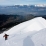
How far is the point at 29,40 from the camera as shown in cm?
614

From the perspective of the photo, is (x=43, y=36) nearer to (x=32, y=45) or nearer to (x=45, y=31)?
(x=45, y=31)

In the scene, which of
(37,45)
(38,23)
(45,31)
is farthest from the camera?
(38,23)

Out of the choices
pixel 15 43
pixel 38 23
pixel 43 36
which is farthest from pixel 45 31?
pixel 38 23

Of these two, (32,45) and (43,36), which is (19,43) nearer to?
(32,45)

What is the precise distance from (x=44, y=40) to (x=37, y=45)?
0.59 m

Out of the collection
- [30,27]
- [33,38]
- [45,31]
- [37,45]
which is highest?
[30,27]

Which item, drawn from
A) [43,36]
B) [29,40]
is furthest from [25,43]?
[43,36]

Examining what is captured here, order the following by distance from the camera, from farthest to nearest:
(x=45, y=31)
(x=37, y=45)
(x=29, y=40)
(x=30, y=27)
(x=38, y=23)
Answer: (x=38, y=23), (x=30, y=27), (x=45, y=31), (x=29, y=40), (x=37, y=45)

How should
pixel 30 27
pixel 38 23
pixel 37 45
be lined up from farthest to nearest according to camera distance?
pixel 38 23
pixel 30 27
pixel 37 45

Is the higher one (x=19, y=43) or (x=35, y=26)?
(x=35, y=26)

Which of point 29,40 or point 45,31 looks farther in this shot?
point 45,31

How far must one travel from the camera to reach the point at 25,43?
5992mm

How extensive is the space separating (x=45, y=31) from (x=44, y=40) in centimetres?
91

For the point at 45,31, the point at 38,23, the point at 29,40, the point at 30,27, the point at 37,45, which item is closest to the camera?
the point at 37,45
